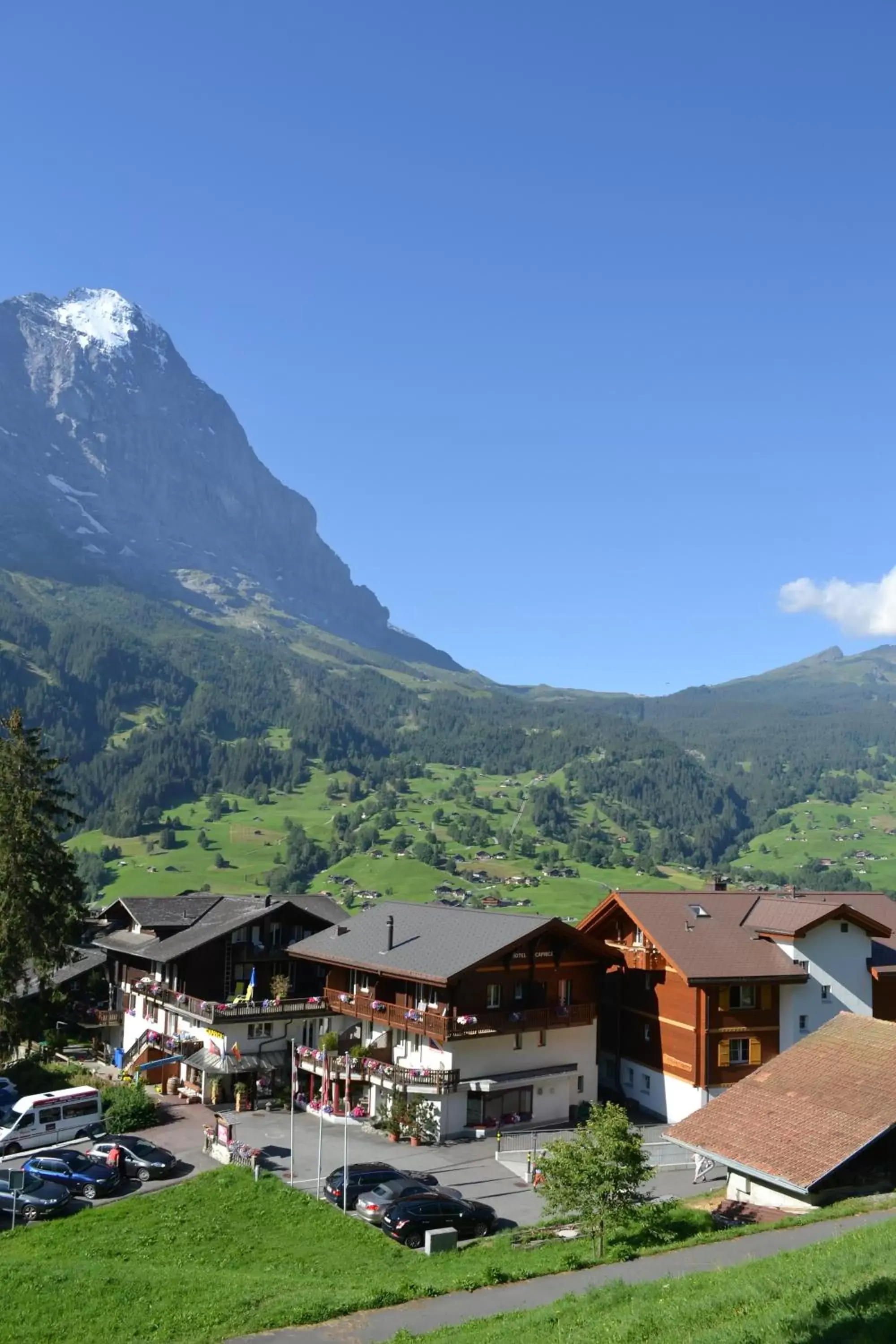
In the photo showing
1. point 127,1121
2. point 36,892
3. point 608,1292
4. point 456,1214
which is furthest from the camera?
point 36,892

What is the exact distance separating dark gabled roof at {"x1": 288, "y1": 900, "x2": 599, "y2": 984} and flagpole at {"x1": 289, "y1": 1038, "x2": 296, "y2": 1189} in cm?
502

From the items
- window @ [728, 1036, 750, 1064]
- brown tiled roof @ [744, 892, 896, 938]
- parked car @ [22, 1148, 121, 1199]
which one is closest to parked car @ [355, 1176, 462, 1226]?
parked car @ [22, 1148, 121, 1199]

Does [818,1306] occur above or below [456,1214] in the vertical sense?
above

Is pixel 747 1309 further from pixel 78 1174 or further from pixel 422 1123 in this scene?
pixel 422 1123

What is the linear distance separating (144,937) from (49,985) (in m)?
8.51

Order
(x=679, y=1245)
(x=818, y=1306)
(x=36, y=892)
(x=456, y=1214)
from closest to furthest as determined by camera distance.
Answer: (x=818, y=1306), (x=679, y=1245), (x=456, y=1214), (x=36, y=892)

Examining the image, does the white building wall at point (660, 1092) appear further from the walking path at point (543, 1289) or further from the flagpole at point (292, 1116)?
the walking path at point (543, 1289)

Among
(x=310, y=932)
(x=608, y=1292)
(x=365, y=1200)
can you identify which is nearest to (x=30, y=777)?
(x=310, y=932)

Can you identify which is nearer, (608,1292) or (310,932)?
(608,1292)

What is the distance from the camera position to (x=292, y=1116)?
4666cm

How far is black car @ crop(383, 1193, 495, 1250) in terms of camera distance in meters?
34.7

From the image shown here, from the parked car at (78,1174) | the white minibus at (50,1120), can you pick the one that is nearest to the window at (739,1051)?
the parked car at (78,1174)

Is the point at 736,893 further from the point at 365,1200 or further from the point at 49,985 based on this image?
the point at 49,985

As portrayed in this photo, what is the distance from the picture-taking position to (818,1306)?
1838 cm
